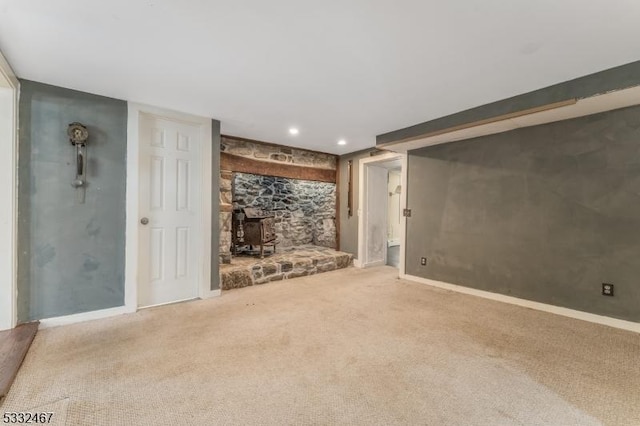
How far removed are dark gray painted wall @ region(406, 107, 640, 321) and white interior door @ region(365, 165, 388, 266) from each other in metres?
1.16

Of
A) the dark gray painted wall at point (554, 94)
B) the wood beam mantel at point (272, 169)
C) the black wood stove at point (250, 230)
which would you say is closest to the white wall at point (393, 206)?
the wood beam mantel at point (272, 169)

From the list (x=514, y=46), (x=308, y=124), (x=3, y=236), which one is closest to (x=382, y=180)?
(x=308, y=124)

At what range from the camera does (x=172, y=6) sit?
5.02 feet

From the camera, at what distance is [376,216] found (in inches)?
207

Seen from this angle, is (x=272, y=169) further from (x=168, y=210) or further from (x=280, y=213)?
(x=168, y=210)

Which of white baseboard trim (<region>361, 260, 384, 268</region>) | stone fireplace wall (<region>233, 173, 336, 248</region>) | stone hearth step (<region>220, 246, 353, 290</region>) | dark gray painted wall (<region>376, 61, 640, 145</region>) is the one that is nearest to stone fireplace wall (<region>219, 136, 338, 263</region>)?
stone fireplace wall (<region>233, 173, 336, 248</region>)

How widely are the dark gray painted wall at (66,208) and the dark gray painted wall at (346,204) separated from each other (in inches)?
139

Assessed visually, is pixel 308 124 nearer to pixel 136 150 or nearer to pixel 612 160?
pixel 136 150

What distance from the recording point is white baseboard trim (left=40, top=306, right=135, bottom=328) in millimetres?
2508

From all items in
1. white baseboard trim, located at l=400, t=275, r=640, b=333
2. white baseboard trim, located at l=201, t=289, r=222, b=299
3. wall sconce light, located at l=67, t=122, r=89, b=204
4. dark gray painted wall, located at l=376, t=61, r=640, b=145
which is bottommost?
white baseboard trim, located at l=201, t=289, r=222, b=299

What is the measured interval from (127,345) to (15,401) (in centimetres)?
68

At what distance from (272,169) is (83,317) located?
Answer: 3.00 meters

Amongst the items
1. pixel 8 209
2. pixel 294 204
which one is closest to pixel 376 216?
pixel 294 204

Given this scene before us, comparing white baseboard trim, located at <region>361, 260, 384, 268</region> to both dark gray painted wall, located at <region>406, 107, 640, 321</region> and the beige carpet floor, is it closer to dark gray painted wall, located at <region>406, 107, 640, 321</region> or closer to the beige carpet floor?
dark gray painted wall, located at <region>406, 107, 640, 321</region>
